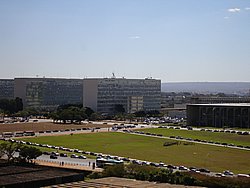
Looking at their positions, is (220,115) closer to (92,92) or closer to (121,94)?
(92,92)

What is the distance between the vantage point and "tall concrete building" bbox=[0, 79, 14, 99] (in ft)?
322

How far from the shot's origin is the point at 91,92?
77.2 meters

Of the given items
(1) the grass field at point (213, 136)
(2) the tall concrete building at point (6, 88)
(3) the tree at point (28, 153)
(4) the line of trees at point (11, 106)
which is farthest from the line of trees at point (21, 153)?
(2) the tall concrete building at point (6, 88)

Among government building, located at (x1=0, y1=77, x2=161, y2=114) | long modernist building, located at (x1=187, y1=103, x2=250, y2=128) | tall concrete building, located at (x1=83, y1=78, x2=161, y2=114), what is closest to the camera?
long modernist building, located at (x1=187, y1=103, x2=250, y2=128)

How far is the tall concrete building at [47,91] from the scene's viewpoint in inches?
3388

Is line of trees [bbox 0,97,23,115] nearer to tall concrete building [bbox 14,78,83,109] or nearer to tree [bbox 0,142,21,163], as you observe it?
tall concrete building [bbox 14,78,83,109]

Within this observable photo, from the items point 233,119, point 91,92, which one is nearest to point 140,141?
point 233,119

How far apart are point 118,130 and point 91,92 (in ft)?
90.1


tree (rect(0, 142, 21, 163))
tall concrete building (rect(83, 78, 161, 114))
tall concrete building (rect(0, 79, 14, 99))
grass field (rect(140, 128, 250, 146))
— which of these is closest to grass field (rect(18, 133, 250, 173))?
grass field (rect(140, 128, 250, 146))

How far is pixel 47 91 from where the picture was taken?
9006 centimetres

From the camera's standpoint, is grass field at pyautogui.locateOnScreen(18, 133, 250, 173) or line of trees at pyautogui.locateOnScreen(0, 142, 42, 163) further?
grass field at pyautogui.locateOnScreen(18, 133, 250, 173)

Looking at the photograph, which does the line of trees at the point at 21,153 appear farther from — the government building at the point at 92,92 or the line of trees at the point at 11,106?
the government building at the point at 92,92

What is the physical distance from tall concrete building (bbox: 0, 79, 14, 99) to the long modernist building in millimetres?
48163

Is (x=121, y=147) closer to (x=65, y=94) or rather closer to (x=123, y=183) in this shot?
(x=123, y=183)
